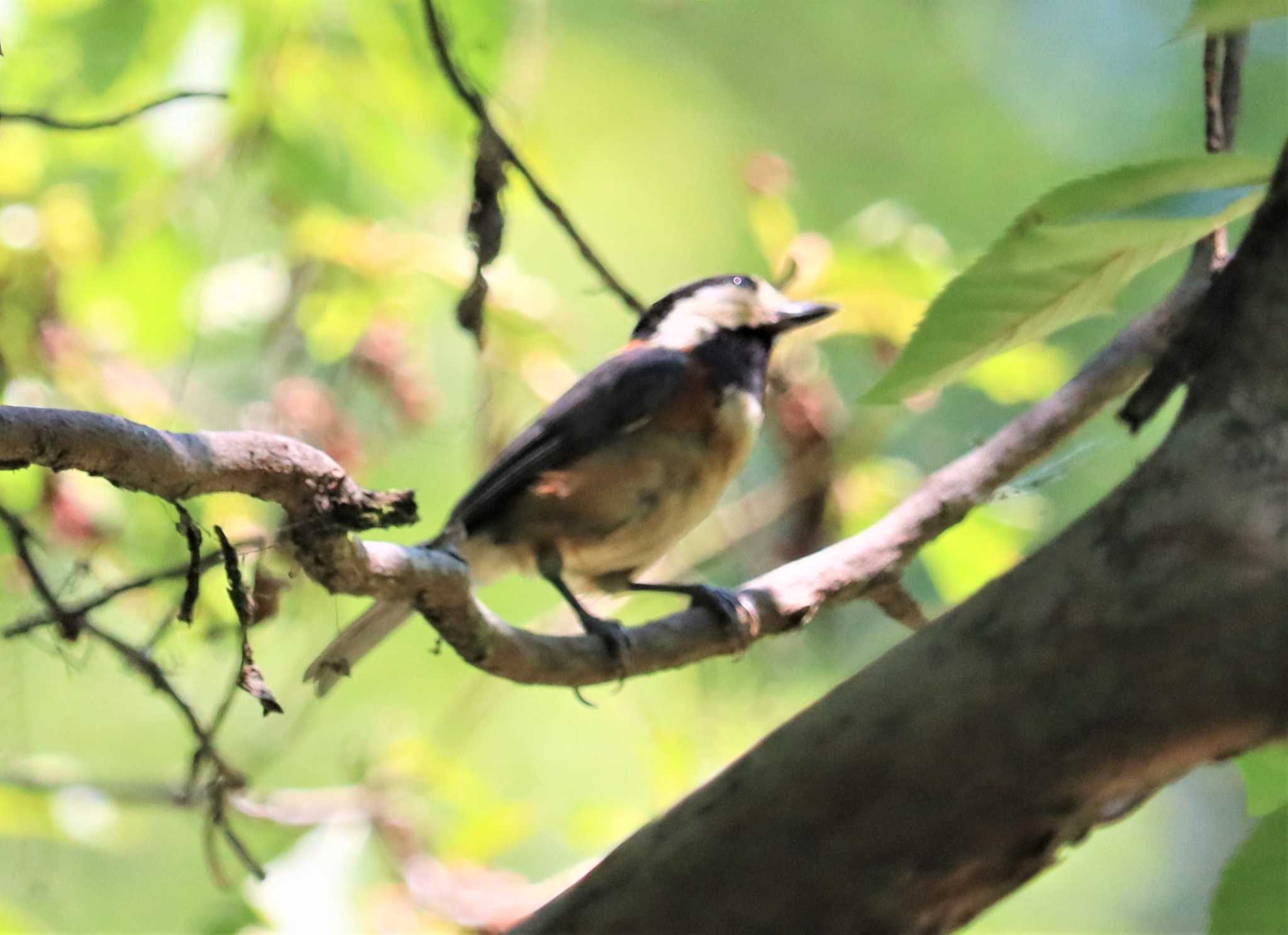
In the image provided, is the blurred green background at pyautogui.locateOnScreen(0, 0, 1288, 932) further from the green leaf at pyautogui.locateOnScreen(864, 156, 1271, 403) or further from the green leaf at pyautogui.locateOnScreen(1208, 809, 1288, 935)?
the green leaf at pyautogui.locateOnScreen(1208, 809, 1288, 935)

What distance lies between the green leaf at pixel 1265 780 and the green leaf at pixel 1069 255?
0.41 metres

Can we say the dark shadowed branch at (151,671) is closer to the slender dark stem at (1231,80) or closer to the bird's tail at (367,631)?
the bird's tail at (367,631)

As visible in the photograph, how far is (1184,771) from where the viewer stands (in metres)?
0.90

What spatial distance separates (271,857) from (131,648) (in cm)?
106

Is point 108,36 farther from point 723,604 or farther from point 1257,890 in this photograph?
point 1257,890

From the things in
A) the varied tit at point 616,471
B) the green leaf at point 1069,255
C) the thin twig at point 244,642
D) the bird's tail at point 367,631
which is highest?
the varied tit at point 616,471

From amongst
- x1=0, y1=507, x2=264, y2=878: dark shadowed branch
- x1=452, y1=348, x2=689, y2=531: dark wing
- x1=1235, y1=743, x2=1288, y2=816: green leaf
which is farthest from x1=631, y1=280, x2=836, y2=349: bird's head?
x1=1235, y1=743, x2=1288, y2=816: green leaf

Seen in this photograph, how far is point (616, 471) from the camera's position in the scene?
277cm

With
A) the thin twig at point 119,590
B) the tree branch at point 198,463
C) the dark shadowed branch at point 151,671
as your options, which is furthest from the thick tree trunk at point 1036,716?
the dark shadowed branch at point 151,671

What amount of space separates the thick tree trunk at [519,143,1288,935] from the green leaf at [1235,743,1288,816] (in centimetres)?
25

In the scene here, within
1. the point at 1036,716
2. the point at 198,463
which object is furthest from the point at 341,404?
the point at 1036,716

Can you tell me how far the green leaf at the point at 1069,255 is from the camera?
99 centimetres

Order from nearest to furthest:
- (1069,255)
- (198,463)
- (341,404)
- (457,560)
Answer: (1069,255) < (198,463) < (457,560) < (341,404)

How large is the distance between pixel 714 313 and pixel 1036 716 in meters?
2.37
